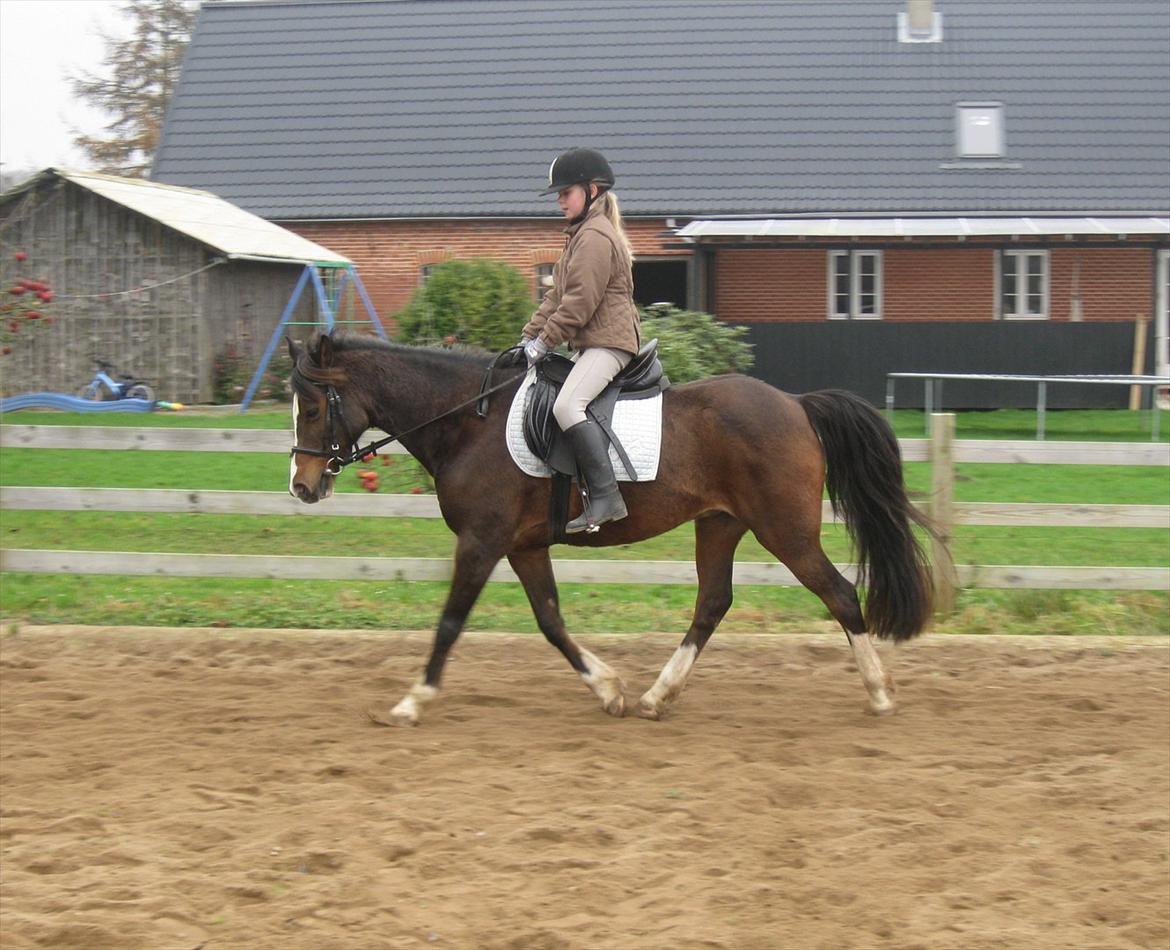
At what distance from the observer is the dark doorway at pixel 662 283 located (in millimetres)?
26016

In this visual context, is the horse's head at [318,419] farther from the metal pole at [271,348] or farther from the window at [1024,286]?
the window at [1024,286]

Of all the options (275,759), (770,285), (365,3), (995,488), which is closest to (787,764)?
(275,759)

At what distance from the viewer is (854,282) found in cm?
2362

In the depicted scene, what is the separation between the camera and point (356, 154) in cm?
2680

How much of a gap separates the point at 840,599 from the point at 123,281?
57.4 ft

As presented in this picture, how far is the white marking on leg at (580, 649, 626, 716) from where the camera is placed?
6.30 metres

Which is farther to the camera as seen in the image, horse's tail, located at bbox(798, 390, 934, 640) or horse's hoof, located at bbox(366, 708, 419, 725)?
horse's tail, located at bbox(798, 390, 934, 640)

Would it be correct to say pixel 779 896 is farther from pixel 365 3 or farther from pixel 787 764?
pixel 365 3

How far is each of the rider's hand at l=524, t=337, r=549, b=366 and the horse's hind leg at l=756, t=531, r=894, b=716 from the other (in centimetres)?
129

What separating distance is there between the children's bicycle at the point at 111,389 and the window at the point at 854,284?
38.4ft

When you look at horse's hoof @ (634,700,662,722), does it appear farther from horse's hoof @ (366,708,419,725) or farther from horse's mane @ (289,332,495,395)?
horse's mane @ (289,332,495,395)

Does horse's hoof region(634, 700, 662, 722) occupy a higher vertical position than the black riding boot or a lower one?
lower

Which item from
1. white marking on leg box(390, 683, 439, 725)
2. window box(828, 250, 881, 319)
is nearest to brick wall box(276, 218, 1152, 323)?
window box(828, 250, 881, 319)

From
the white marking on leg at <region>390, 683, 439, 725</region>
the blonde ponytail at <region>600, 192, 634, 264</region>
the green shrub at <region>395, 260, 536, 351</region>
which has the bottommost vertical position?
the white marking on leg at <region>390, 683, 439, 725</region>
